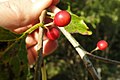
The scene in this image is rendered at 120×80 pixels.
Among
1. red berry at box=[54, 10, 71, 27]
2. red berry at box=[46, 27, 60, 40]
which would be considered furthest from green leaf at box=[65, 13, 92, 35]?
red berry at box=[54, 10, 71, 27]

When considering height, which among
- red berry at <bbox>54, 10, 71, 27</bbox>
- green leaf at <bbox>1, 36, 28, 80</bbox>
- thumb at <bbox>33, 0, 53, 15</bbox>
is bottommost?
green leaf at <bbox>1, 36, 28, 80</bbox>

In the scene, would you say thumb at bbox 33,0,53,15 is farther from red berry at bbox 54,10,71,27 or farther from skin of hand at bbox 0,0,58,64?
red berry at bbox 54,10,71,27

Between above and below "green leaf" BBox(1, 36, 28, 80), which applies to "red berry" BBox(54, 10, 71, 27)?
above

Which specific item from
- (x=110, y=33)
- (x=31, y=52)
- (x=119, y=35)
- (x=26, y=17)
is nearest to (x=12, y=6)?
(x=26, y=17)

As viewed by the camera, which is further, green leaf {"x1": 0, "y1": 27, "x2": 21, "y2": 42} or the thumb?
the thumb

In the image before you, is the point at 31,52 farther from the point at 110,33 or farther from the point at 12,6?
the point at 110,33

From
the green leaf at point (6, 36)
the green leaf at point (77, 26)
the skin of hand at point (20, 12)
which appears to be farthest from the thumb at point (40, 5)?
the green leaf at point (6, 36)

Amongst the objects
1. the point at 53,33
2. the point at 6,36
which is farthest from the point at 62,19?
the point at 53,33

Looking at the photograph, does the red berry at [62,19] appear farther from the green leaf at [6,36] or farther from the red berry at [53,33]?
the red berry at [53,33]
